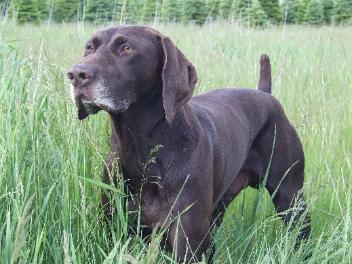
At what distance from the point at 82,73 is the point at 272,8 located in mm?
25264

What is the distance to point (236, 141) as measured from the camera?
3092mm

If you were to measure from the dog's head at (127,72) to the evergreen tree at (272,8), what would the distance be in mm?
23956

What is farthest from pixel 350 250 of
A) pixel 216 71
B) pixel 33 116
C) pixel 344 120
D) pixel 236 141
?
pixel 216 71

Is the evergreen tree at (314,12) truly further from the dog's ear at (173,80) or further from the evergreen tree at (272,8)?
the dog's ear at (173,80)

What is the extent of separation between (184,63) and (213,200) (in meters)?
0.73

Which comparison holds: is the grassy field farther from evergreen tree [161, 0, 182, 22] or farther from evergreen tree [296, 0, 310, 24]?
evergreen tree [296, 0, 310, 24]

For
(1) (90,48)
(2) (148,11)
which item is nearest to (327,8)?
(2) (148,11)

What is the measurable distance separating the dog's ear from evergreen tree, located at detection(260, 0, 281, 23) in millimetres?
23950

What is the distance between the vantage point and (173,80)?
2.47m

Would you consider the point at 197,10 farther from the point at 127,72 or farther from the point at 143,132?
the point at 127,72

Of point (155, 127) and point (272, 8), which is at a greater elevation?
point (155, 127)

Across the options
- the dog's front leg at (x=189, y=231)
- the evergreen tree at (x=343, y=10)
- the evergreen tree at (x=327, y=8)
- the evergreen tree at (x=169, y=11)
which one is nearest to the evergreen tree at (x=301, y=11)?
the evergreen tree at (x=327, y=8)

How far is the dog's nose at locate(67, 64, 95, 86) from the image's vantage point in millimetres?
2215

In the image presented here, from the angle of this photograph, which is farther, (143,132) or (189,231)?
(143,132)
